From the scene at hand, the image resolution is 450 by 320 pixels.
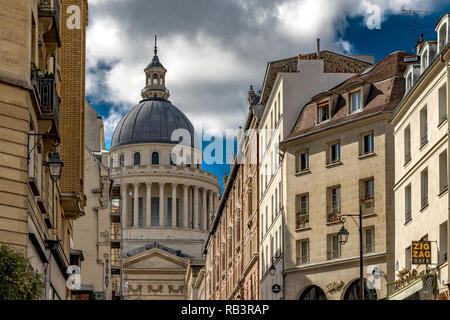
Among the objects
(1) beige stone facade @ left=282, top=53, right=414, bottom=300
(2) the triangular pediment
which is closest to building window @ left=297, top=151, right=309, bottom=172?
(1) beige stone facade @ left=282, top=53, right=414, bottom=300

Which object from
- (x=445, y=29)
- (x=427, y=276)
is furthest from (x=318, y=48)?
(x=427, y=276)

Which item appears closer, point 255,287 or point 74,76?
point 74,76

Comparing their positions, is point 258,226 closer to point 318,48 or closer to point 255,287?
point 255,287

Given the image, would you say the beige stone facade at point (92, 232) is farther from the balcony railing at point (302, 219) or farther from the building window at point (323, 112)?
the building window at point (323, 112)

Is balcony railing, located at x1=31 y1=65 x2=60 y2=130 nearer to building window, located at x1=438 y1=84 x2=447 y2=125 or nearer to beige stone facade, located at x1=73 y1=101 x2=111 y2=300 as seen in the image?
building window, located at x1=438 y1=84 x2=447 y2=125

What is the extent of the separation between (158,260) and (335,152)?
130817 mm

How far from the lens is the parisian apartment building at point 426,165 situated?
126 feet

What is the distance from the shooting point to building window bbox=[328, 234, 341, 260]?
192ft

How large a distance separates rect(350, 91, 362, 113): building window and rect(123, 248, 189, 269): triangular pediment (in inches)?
5093

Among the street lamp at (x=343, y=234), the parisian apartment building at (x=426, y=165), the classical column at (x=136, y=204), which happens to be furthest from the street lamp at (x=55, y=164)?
the classical column at (x=136, y=204)

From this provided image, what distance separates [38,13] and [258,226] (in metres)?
45.2

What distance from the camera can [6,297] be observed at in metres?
20.9

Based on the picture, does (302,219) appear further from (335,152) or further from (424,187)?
(424,187)

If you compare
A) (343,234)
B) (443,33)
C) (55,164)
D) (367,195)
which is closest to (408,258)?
(343,234)
